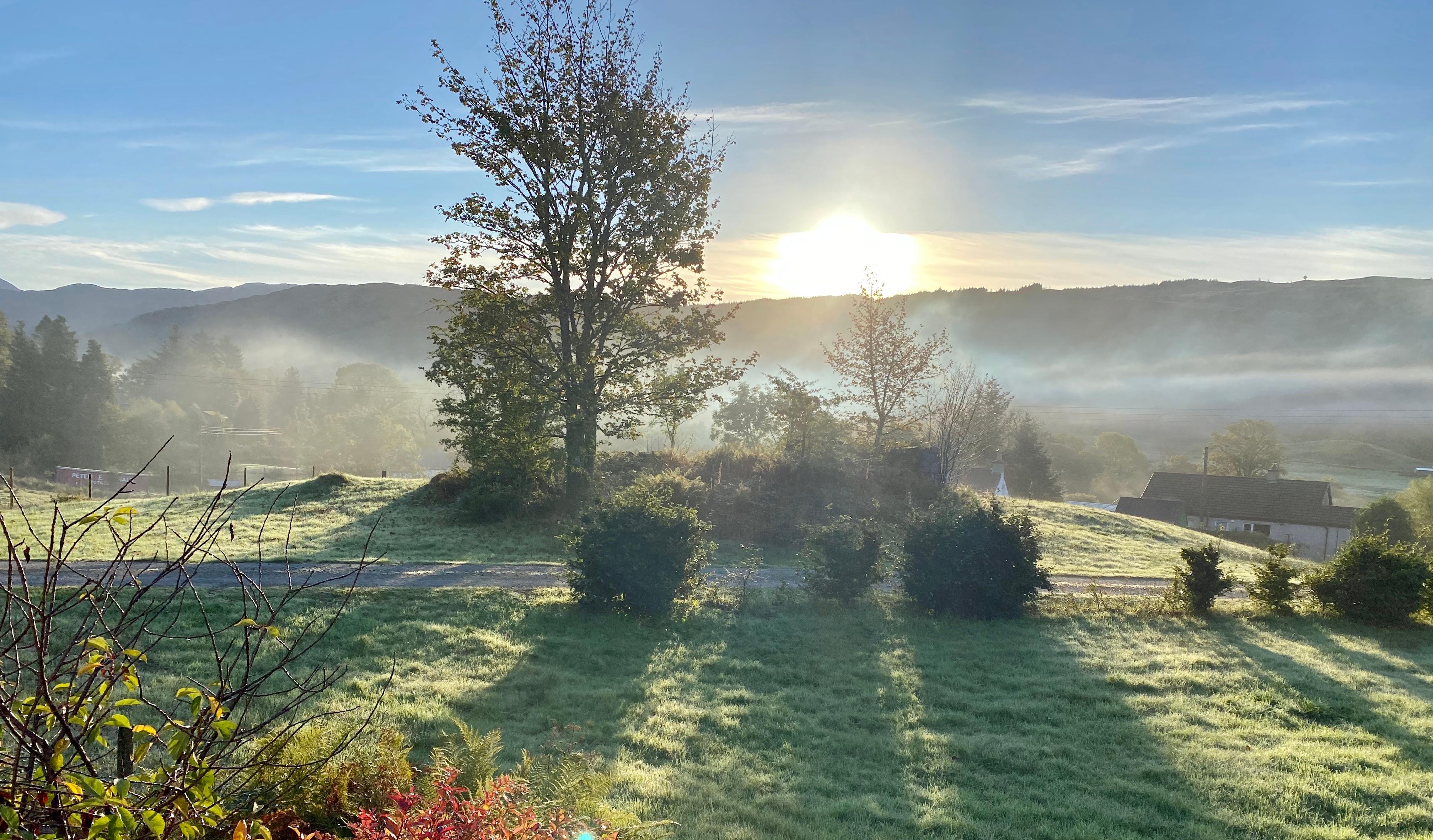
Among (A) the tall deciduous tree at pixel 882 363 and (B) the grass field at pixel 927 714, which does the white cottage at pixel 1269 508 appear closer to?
(A) the tall deciduous tree at pixel 882 363

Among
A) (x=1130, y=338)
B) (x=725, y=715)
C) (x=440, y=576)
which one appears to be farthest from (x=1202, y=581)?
(x=1130, y=338)

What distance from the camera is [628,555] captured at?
1123cm

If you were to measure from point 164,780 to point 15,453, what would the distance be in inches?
2770

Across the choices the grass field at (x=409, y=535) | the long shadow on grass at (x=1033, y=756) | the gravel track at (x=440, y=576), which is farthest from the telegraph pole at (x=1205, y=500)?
the long shadow on grass at (x=1033, y=756)

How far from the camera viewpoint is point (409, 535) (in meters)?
18.2

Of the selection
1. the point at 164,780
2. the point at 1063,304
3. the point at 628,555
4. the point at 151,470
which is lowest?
the point at 151,470

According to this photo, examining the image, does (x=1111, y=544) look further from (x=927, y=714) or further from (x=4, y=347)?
(x=4, y=347)

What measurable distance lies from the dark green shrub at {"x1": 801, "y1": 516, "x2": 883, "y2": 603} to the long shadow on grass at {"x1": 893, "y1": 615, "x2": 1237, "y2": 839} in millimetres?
2408

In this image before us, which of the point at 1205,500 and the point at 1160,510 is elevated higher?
the point at 1205,500

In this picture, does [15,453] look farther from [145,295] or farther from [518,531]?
[145,295]

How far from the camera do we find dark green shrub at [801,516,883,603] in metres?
12.9

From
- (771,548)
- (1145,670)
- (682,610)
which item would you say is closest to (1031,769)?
(1145,670)

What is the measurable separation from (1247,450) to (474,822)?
240 ft

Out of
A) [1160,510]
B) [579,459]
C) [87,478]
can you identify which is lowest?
[87,478]
